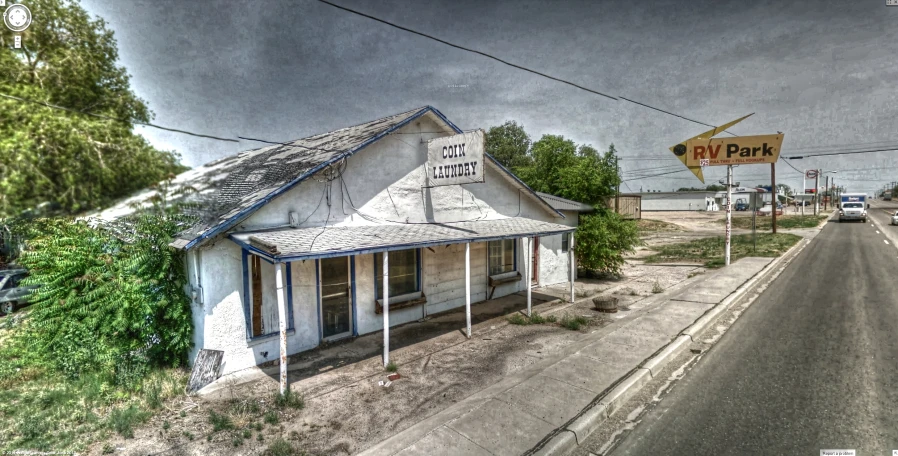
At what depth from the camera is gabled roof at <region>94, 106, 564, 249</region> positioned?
7137 millimetres

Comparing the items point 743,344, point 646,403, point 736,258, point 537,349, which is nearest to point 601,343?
point 537,349

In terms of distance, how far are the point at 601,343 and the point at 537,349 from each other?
4.37 feet

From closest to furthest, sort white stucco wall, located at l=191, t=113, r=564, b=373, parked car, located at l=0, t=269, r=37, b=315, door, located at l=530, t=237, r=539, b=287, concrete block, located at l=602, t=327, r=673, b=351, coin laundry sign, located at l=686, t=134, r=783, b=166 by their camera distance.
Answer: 1. white stucco wall, located at l=191, t=113, r=564, b=373
2. concrete block, located at l=602, t=327, r=673, b=351
3. parked car, located at l=0, t=269, r=37, b=315
4. door, located at l=530, t=237, r=539, b=287
5. coin laundry sign, located at l=686, t=134, r=783, b=166

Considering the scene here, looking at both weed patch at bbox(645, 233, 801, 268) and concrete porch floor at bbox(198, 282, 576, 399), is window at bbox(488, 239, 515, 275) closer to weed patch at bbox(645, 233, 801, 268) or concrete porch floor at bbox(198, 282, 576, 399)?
concrete porch floor at bbox(198, 282, 576, 399)

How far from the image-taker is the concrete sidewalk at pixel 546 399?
191 inches

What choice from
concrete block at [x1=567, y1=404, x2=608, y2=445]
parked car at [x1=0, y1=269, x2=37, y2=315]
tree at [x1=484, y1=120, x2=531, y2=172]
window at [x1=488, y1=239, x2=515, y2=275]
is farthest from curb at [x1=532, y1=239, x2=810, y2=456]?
tree at [x1=484, y1=120, x2=531, y2=172]

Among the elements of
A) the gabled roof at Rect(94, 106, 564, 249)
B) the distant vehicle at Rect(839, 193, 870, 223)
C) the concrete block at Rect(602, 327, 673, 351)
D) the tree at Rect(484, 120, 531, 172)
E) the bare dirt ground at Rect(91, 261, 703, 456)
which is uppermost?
the tree at Rect(484, 120, 531, 172)

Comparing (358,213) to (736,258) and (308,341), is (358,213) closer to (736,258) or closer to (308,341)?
(308,341)

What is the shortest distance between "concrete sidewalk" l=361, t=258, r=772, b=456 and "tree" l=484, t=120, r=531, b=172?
40176mm

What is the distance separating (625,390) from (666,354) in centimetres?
203

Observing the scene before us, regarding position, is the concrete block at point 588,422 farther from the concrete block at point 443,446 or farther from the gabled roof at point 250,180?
the gabled roof at point 250,180

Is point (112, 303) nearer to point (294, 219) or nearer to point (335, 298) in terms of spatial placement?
point (294, 219)

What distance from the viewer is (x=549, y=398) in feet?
19.5

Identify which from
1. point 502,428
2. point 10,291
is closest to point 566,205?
point 502,428
